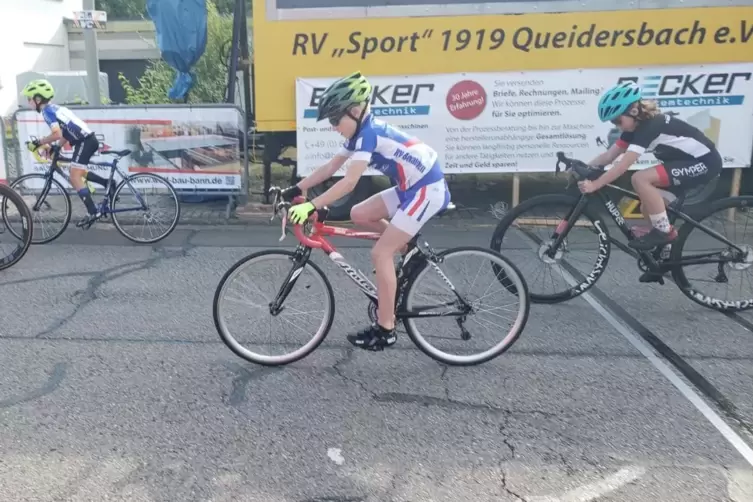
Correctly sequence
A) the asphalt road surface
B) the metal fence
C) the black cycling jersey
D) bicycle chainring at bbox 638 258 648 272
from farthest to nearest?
1. the metal fence
2. bicycle chainring at bbox 638 258 648 272
3. the black cycling jersey
4. the asphalt road surface

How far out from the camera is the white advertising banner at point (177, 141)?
29.5 ft

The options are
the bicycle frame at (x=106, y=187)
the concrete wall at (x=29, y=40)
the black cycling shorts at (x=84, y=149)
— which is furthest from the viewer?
the concrete wall at (x=29, y=40)

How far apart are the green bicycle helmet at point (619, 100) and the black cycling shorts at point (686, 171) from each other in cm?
60

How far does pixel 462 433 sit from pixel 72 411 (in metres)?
2.21

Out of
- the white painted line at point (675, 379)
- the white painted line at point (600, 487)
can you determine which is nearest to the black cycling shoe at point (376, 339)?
the white painted line at point (600, 487)

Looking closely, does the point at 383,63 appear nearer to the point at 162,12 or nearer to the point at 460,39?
the point at 460,39

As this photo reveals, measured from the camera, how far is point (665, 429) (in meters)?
3.71

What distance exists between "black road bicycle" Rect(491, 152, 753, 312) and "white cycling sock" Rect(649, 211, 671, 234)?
0.38 feet

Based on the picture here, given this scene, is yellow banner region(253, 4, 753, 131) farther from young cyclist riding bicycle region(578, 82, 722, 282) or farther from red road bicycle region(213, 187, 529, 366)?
red road bicycle region(213, 187, 529, 366)

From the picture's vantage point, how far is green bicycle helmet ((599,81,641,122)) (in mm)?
5141

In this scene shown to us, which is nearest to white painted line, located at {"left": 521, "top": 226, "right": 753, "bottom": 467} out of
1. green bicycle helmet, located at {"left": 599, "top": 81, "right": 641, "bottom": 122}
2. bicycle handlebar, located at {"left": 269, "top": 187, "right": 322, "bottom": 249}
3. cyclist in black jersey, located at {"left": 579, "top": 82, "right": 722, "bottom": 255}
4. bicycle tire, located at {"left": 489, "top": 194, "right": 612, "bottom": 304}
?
bicycle tire, located at {"left": 489, "top": 194, "right": 612, "bottom": 304}

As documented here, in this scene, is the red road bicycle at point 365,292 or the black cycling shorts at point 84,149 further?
the black cycling shorts at point 84,149

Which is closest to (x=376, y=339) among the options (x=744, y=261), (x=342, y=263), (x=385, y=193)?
(x=342, y=263)

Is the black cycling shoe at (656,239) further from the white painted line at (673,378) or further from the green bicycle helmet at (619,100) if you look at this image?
the green bicycle helmet at (619,100)
